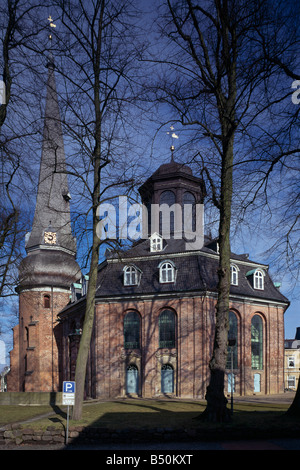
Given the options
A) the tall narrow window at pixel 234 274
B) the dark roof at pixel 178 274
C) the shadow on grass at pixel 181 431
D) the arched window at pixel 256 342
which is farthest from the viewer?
the arched window at pixel 256 342

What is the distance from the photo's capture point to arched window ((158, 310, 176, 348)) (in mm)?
35594

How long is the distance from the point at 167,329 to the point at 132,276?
4.63 meters

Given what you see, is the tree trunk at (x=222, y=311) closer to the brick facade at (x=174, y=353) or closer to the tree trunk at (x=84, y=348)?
the tree trunk at (x=84, y=348)

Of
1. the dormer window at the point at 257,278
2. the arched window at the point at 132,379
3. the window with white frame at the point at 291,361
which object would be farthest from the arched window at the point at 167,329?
the window with white frame at the point at 291,361

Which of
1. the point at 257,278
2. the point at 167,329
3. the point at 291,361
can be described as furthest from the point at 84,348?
the point at 291,361

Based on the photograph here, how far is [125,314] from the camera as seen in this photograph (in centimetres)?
3697

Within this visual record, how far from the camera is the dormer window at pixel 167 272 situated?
3619 centimetres

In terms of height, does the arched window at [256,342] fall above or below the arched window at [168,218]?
below

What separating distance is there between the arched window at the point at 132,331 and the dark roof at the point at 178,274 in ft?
5.90

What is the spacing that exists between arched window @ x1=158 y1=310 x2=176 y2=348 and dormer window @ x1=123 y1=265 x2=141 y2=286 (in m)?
3.09

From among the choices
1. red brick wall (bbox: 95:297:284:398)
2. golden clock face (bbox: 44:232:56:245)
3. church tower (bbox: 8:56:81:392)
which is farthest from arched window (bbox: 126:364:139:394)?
golden clock face (bbox: 44:232:56:245)

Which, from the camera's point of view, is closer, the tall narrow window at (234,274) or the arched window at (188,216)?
the tall narrow window at (234,274)

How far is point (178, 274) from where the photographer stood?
A: 3625 centimetres
